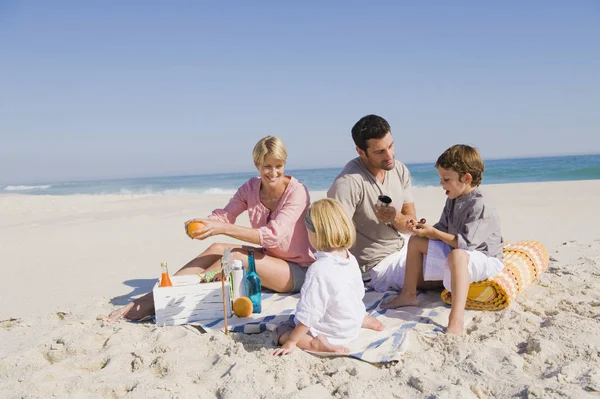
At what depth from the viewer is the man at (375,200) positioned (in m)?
4.12

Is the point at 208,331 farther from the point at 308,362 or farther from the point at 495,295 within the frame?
the point at 495,295

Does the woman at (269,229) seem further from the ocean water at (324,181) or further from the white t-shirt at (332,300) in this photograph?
the ocean water at (324,181)

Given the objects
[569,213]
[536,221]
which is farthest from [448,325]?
[569,213]

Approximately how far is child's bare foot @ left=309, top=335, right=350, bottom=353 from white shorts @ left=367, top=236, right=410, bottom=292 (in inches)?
56.4

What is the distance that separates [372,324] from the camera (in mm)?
3459

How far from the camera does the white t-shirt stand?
9.77 feet

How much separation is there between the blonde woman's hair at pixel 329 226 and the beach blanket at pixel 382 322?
0.67 m

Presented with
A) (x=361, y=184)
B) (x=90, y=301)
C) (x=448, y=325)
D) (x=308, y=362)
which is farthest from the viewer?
(x=90, y=301)

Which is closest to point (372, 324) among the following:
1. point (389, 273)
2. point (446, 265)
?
point (446, 265)

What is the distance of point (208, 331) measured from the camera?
3.57 m

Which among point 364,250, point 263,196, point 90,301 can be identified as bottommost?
point 90,301

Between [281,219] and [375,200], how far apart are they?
0.85 m

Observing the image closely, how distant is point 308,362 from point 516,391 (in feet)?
3.72

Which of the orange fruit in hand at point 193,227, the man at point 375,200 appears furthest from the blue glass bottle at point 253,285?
the man at point 375,200
